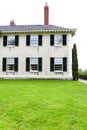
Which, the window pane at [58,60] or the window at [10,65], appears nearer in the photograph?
the window pane at [58,60]

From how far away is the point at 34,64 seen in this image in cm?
2956

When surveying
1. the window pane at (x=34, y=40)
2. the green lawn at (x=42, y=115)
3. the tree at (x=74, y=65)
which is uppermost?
the window pane at (x=34, y=40)

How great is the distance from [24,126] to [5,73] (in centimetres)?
2276

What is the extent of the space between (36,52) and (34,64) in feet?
4.80

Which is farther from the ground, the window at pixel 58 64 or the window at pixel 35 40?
the window at pixel 35 40

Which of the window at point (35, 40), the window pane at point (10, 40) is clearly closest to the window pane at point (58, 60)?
the window at point (35, 40)

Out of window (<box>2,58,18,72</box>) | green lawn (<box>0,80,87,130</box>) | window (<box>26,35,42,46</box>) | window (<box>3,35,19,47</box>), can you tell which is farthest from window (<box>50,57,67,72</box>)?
green lawn (<box>0,80,87,130</box>)

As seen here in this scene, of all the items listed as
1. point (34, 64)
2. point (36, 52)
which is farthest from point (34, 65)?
point (36, 52)

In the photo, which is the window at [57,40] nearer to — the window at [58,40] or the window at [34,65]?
the window at [58,40]

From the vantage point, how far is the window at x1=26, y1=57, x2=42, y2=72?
2956 cm

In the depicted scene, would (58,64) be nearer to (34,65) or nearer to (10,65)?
(34,65)

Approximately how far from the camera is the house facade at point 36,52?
29.3m

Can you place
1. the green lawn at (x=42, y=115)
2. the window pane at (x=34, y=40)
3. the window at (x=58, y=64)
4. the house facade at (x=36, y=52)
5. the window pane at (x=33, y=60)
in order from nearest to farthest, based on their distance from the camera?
the green lawn at (x=42, y=115) → the window at (x=58, y=64) → the house facade at (x=36, y=52) → the window pane at (x=33, y=60) → the window pane at (x=34, y=40)

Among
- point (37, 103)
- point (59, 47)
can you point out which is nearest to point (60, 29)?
point (59, 47)
